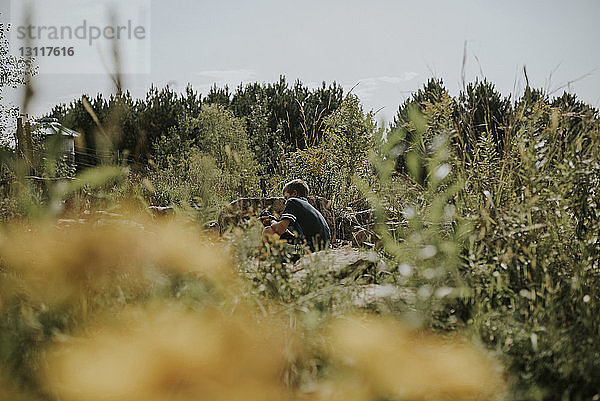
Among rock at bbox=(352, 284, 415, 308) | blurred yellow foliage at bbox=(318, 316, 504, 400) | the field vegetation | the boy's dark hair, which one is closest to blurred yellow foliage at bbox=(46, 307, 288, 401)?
the field vegetation

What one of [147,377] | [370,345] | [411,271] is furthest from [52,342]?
[411,271]

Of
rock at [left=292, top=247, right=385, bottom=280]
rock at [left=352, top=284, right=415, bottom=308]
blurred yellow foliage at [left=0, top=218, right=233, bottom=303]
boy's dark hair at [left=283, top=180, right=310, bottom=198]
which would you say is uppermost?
boy's dark hair at [left=283, top=180, right=310, bottom=198]

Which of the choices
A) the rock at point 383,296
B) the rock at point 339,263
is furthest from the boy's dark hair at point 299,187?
the rock at point 383,296

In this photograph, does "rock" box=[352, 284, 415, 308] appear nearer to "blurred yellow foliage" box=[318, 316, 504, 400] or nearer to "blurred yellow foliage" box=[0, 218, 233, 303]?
"blurred yellow foliage" box=[318, 316, 504, 400]

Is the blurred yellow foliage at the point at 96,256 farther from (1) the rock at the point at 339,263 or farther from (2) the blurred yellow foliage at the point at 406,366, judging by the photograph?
(2) the blurred yellow foliage at the point at 406,366

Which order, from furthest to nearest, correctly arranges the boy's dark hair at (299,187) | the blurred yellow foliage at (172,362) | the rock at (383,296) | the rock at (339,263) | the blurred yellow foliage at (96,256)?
the boy's dark hair at (299,187) → the rock at (339,263) → the rock at (383,296) → the blurred yellow foliage at (96,256) → the blurred yellow foliage at (172,362)

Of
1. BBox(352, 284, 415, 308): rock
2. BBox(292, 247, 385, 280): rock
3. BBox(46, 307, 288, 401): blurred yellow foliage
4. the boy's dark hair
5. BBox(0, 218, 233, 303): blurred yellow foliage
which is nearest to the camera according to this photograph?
BBox(46, 307, 288, 401): blurred yellow foliage

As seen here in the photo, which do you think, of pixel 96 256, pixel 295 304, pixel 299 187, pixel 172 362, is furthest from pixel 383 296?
pixel 299 187

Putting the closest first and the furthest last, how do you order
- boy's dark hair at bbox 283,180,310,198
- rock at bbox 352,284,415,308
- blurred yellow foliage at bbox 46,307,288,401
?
blurred yellow foliage at bbox 46,307,288,401 → rock at bbox 352,284,415,308 → boy's dark hair at bbox 283,180,310,198

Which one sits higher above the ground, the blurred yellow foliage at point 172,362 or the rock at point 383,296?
the rock at point 383,296

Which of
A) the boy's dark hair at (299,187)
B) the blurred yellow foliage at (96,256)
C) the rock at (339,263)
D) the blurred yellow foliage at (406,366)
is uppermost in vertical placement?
the boy's dark hair at (299,187)

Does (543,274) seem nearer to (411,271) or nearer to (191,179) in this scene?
(411,271)

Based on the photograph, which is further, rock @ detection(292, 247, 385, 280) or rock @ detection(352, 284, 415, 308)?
rock @ detection(292, 247, 385, 280)

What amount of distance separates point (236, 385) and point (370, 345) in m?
0.39
